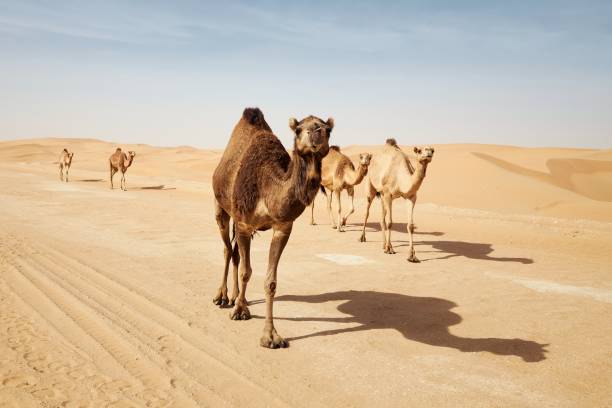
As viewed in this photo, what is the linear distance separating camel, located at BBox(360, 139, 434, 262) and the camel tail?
3988 mm

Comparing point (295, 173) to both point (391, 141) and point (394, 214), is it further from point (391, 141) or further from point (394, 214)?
point (394, 214)

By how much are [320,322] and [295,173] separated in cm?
222

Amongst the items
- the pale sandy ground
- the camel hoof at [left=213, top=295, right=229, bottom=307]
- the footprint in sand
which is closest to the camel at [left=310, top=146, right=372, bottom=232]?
the pale sandy ground

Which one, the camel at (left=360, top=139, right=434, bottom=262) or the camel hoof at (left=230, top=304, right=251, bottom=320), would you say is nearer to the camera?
the camel hoof at (left=230, top=304, right=251, bottom=320)

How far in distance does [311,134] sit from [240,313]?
2.71 m

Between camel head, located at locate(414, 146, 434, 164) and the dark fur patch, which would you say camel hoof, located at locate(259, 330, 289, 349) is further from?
camel head, located at locate(414, 146, 434, 164)

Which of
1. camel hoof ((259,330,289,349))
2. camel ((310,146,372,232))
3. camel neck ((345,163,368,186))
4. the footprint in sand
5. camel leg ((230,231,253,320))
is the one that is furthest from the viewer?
camel ((310,146,372,232))

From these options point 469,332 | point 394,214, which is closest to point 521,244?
point 394,214

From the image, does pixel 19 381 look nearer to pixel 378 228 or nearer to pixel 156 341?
pixel 156 341

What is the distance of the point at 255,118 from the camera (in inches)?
248

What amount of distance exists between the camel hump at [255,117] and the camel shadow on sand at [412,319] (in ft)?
8.63

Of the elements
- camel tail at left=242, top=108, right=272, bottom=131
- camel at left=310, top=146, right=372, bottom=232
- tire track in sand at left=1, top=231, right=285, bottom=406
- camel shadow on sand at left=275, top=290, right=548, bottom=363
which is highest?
camel tail at left=242, top=108, right=272, bottom=131

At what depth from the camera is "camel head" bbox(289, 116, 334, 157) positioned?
14.3ft

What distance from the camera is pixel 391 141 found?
39.7 feet
